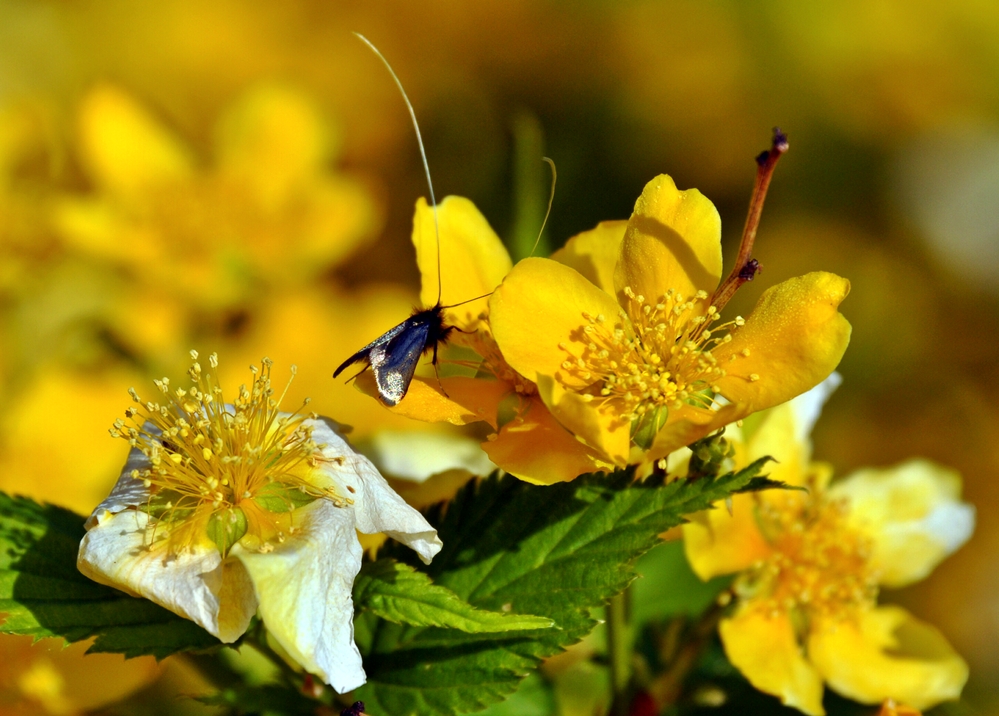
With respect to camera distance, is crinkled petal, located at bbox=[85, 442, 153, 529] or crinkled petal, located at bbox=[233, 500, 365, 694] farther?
crinkled petal, located at bbox=[85, 442, 153, 529]

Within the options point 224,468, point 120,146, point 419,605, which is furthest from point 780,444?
point 120,146

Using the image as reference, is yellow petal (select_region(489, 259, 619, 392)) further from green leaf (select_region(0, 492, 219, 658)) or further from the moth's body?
green leaf (select_region(0, 492, 219, 658))

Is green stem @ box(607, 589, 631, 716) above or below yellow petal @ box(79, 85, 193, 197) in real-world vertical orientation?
below

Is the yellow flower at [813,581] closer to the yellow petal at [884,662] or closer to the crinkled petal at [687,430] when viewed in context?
the yellow petal at [884,662]

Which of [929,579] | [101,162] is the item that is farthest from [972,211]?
[101,162]

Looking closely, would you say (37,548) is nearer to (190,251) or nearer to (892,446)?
(190,251)

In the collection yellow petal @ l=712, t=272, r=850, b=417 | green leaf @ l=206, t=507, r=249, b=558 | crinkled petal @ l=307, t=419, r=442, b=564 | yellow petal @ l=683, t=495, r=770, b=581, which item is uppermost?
yellow petal @ l=712, t=272, r=850, b=417

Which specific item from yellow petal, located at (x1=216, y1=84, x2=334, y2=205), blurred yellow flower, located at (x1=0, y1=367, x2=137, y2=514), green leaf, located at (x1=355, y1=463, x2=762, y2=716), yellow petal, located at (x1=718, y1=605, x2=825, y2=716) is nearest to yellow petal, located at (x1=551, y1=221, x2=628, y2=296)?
green leaf, located at (x1=355, y1=463, x2=762, y2=716)
